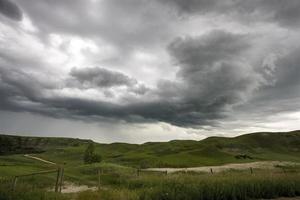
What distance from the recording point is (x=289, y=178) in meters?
24.4

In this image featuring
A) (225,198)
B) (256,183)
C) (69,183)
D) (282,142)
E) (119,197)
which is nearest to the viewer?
(119,197)

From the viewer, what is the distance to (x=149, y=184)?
23.0 meters

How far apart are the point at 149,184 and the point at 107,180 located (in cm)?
1104

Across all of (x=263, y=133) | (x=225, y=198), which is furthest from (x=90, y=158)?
(x=263, y=133)

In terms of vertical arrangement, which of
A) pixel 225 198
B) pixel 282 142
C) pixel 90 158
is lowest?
pixel 225 198

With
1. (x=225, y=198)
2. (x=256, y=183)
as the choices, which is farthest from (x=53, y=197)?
(x=256, y=183)

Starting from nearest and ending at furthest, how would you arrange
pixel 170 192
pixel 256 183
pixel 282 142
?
pixel 170 192, pixel 256 183, pixel 282 142

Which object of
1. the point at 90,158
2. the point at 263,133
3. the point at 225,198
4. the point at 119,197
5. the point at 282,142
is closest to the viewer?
the point at 119,197

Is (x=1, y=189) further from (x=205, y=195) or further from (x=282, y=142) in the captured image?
(x=282, y=142)

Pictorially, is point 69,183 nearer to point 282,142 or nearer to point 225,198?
point 225,198

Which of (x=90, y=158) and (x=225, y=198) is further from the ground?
(x=90, y=158)

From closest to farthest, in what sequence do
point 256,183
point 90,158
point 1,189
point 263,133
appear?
point 1,189 → point 256,183 → point 90,158 → point 263,133

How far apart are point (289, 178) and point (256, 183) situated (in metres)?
4.22

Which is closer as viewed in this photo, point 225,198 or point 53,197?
point 53,197
